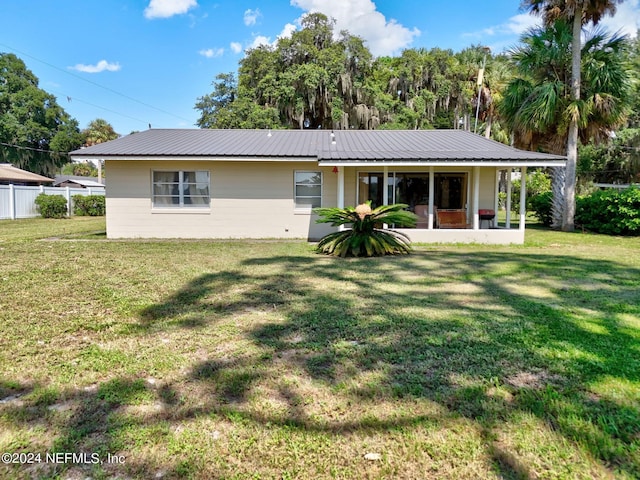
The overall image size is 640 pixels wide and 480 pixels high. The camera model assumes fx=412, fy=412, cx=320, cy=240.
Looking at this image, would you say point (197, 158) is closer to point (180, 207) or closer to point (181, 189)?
point (181, 189)

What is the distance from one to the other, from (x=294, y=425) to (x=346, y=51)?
30.3 metres

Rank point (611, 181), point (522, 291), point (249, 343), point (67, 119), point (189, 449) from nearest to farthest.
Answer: point (189, 449) < point (249, 343) < point (522, 291) < point (611, 181) < point (67, 119)

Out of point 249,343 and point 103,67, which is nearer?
point 249,343

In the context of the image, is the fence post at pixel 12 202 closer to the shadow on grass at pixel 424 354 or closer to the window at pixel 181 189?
the window at pixel 181 189

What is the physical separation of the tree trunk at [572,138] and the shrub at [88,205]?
911 inches

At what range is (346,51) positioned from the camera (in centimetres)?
2898

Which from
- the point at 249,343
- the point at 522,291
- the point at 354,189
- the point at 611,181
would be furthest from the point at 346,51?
the point at 249,343

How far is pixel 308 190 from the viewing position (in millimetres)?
Result: 13312

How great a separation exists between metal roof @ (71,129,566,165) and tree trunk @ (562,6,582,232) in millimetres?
3302

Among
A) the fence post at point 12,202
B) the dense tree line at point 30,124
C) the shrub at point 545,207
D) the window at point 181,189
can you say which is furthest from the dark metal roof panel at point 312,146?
the dense tree line at point 30,124

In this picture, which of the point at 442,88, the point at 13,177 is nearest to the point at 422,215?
the point at 442,88

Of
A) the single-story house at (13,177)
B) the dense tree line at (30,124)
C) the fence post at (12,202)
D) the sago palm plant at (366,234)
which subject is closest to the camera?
the sago palm plant at (366,234)

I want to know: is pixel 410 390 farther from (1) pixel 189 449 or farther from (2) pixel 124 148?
(2) pixel 124 148

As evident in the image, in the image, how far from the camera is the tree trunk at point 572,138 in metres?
15.0
